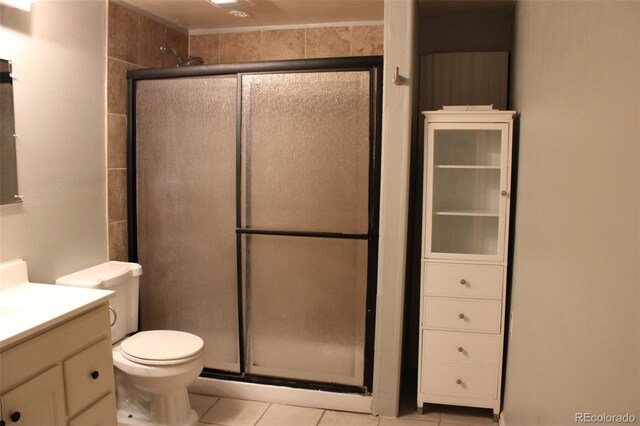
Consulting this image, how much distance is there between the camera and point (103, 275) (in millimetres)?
2529

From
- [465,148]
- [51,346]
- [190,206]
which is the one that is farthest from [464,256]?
[51,346]

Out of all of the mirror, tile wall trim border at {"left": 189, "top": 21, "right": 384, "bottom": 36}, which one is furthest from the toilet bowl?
tile wall trim border at {"left": 189, "top": 21, "right": 384, "bottom": 36}

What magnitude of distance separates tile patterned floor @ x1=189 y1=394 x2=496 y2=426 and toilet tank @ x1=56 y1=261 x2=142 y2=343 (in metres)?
0.61

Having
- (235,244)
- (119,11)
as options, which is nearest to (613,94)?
(235,244)

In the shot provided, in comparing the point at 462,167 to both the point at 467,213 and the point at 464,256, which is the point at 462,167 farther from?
the point at 464,256

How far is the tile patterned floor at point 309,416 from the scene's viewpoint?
260 cm

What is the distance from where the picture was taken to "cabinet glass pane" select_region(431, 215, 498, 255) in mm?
2645

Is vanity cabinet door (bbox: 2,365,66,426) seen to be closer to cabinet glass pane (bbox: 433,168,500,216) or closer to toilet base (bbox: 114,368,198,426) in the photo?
toilet base (bbox: 114,368,198,426)

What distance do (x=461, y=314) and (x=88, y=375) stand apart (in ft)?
5.94

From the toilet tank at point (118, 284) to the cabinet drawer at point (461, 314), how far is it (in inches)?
63.3

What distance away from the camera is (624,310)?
92cm

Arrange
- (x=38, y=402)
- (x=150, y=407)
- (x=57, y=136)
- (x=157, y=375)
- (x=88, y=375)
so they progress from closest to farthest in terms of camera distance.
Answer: (x=38, y=402), (x=88, y=375), (x=157, y=375), (x=57, y=136), (x=150, y=407)

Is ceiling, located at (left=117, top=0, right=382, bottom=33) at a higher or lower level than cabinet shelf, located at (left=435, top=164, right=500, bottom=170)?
higher

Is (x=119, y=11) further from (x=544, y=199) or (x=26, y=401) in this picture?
(x=544, y=199)
